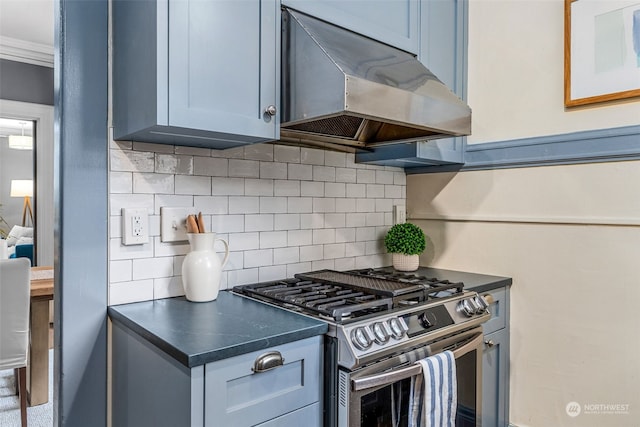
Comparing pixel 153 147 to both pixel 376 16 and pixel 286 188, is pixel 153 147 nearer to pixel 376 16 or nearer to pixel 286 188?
pixel 286 188

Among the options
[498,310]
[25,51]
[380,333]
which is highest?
[25,51]

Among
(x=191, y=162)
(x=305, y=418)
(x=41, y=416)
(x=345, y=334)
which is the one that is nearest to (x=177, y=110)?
(x=191, y=162)

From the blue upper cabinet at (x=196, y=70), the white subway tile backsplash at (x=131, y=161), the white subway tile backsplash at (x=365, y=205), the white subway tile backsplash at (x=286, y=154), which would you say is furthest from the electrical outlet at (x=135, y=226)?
the white subway tile backsplash at (x=365, y=205)

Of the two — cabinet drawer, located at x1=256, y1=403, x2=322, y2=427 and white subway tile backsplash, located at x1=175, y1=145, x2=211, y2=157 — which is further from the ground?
white subway tile backsplash, located at x1=175, y1=145, x2=211, y2=157

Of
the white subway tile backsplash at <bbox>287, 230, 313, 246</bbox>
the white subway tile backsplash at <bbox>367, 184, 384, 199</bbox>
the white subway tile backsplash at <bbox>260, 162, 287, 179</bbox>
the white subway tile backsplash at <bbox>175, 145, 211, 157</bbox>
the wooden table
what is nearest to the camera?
the white subway tile backsplash at <bbox>175, 145, 211, 157</bbox>

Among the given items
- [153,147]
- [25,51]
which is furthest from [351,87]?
[25,51]

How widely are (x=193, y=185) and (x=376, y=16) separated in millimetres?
988

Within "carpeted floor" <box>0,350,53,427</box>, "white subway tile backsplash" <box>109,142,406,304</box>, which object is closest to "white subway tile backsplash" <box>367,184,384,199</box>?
"white subway tile backsplash" <box>109,142,406,304</box>

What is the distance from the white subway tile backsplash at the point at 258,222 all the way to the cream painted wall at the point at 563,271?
40.6 inches

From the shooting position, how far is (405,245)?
2.12 meters

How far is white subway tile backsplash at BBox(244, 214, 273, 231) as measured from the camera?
1.74 metres

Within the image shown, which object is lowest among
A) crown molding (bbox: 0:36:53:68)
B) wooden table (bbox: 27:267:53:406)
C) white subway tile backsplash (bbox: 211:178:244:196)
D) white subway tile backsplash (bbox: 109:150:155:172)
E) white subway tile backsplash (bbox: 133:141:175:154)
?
wooden table (bbox: 27:267:53:406)

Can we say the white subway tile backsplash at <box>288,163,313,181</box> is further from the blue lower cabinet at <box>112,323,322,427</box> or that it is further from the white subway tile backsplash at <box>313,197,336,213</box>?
the blue lower cabinet at <box>112,323,322,427</box>

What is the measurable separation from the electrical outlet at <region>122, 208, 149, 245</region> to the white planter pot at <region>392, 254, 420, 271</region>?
123 centimetres
